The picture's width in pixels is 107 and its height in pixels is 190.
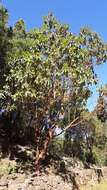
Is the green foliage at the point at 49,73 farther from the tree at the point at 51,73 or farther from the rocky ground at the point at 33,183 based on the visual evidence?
the rocky ground at the point at 33,183

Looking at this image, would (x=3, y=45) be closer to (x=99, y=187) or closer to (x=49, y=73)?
(x=49, y=73)

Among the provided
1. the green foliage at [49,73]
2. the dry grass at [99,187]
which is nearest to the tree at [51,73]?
the green foliage at [49,73]

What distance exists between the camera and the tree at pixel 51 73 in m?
22.3

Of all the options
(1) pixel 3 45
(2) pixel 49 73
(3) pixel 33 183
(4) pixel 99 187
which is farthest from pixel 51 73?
(4) pixel 99 187

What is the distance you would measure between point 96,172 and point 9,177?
8505 mm

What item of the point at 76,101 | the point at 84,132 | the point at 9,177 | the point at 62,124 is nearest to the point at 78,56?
the point at 76,101

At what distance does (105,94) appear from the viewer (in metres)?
24.2

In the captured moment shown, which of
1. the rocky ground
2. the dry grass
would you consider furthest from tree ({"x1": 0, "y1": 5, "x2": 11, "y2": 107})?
the dry grass

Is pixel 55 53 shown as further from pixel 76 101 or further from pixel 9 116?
pixel 9 116

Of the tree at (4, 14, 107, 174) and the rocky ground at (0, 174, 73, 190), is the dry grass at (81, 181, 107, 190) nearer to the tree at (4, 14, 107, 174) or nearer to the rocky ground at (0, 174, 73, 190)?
the rocky ground at (0, 174, 73, 190)

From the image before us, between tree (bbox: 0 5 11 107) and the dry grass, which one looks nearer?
tree (bbox: 0 5 11 107)

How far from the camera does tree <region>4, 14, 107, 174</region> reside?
22.3 meters

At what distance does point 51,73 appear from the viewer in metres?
22.4

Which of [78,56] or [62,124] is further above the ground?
[78,56]
